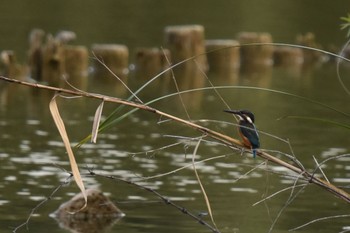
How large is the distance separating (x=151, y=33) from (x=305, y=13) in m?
10.9

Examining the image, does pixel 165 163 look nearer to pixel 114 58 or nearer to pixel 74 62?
pixel 74 62

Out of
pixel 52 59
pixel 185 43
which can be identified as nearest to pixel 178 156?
pixel 52 59

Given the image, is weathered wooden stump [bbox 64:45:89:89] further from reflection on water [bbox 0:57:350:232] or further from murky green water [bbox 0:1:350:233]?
reflection on water [bbox 0:57:350:232]

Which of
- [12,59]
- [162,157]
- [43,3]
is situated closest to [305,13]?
[43,3]

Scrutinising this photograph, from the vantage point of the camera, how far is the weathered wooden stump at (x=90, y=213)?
11289 mm

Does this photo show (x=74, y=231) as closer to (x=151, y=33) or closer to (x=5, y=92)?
(x=5, y=92)

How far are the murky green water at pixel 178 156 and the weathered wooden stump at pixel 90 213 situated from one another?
4.8 inches

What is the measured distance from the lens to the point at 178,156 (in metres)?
16.6

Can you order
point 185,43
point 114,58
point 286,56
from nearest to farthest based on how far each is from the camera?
point 114,58, point 185,43, point 286,56

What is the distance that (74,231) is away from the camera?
35.7 ft

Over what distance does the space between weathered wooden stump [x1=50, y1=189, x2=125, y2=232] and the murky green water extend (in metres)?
0.12

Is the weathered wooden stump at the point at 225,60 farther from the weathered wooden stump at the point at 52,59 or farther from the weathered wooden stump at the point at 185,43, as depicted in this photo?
the weathered wooden stump at the point at 52,59

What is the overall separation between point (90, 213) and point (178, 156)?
16.7 feet

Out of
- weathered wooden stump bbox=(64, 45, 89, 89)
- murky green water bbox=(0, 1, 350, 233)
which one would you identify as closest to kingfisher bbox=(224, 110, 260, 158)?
murky green water bbox=(0, 1, 350, 233)
